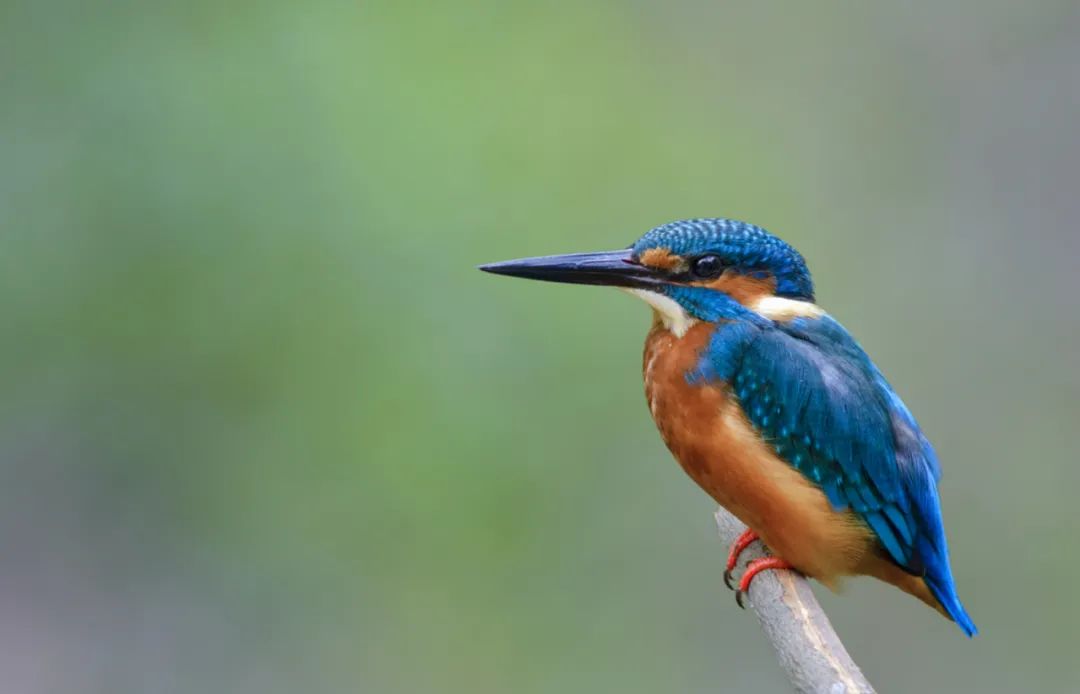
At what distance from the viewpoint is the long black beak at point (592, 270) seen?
2.37 meters

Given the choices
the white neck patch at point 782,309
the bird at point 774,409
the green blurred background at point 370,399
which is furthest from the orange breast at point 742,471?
the green blurred background at point 370,399

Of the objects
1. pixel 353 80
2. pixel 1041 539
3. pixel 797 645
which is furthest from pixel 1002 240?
pixel 797 645

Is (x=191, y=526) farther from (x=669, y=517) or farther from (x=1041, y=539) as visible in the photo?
(x=1041, y=539)

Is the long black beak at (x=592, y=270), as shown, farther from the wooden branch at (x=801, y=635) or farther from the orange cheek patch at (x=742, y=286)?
the wooden branch at (x=801, y=635)

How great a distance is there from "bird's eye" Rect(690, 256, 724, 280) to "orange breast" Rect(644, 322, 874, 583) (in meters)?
0.09

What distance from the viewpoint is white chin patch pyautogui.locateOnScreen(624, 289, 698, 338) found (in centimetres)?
240

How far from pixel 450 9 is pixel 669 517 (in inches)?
67.3

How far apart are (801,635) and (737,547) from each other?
56cm

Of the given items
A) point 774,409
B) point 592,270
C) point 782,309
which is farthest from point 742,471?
point 592,270

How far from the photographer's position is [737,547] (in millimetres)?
2617

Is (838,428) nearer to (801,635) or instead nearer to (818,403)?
(818,403)

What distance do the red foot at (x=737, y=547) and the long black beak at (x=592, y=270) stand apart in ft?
1.89

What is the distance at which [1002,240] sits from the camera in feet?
15.5

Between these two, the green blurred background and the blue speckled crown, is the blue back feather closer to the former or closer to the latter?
the blue speckled crown
